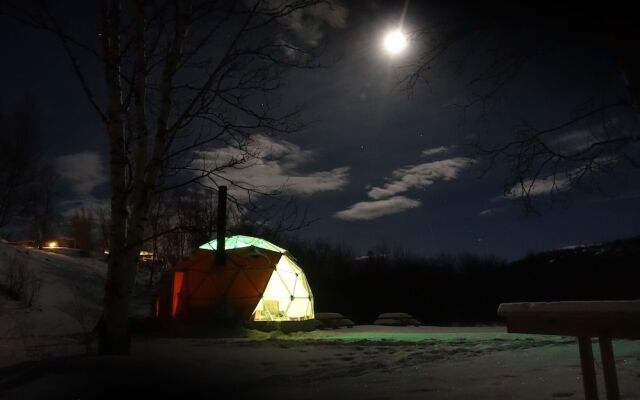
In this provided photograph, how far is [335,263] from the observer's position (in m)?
58.2

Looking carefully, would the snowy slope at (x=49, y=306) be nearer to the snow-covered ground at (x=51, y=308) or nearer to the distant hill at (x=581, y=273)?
the snow-covered ground at (x=51, y=308)

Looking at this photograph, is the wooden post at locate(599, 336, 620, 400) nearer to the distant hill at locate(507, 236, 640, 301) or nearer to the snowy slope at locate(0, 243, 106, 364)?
the snowy slope at locate(0, 243, 106, 364)

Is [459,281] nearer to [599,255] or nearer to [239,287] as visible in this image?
[599,255]

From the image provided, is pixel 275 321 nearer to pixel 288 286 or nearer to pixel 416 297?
pixel 288 286

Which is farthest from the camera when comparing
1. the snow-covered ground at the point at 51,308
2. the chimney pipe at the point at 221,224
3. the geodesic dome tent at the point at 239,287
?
the geodesic dome tent at the point at 239,287

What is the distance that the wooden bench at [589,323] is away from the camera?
7.67 feet

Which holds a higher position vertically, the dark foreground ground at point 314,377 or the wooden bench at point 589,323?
the wooden bench at point 589,323

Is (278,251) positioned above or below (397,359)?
above

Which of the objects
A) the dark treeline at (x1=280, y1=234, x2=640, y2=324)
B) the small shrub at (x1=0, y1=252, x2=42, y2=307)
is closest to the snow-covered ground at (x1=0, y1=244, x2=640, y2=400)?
the small shrub at (x1=0, y1=252, x2=42, y2=307)

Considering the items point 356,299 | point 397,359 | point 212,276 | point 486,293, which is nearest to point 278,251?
point 212,276

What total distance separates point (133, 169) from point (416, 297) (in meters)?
52.4

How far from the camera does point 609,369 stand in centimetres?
252

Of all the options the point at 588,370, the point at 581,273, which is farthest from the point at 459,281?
the point at 588,370

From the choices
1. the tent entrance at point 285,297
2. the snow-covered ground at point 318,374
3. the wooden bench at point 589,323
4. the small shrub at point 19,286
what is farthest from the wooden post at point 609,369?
the small shrub at point 19,286
